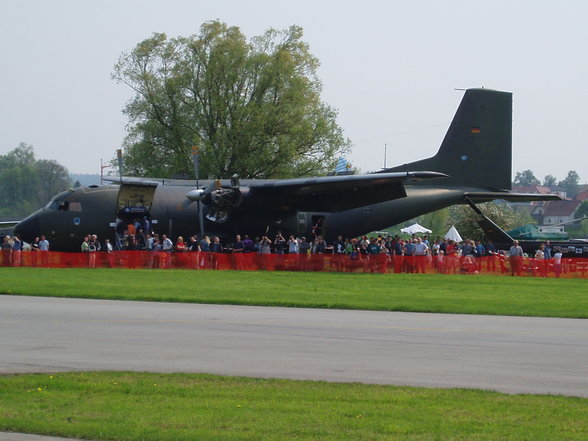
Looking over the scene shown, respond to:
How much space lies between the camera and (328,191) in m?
36.4

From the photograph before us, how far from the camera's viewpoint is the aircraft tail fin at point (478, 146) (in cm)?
4056

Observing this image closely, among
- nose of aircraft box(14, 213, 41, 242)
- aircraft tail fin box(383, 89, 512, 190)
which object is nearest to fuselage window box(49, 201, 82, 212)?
nose of aircraft box(14, 213, 41, 242)

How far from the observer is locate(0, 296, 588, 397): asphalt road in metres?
12.1

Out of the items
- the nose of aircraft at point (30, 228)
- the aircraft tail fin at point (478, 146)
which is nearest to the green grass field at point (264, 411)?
the nose of aircraft at point (30, 228)

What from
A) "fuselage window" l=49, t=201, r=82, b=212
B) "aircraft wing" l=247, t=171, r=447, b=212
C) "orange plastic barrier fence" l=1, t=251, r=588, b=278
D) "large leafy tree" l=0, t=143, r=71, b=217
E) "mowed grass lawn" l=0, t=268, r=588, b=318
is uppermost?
"large leafy tree" l=0, t=143, r=71, b=217

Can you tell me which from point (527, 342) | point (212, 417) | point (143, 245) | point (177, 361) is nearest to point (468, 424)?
point (212, 417)

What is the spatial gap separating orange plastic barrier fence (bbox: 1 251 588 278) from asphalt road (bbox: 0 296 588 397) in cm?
1436

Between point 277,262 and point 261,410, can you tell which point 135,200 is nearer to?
point 277,262

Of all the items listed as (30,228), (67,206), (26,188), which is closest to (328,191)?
(67,206)

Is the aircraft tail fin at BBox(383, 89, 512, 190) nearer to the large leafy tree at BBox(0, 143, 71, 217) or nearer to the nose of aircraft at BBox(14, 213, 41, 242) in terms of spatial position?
the nose of aircraft at BBox(14, 213, 41, 242)

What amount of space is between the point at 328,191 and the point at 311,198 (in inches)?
41.6

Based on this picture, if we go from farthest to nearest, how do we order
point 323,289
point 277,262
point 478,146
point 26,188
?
point 26,188, point 478,146, point 277,262, point 323,289

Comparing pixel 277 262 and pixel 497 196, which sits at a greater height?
pixel 497 196

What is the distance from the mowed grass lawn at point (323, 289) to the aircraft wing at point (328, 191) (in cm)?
407
